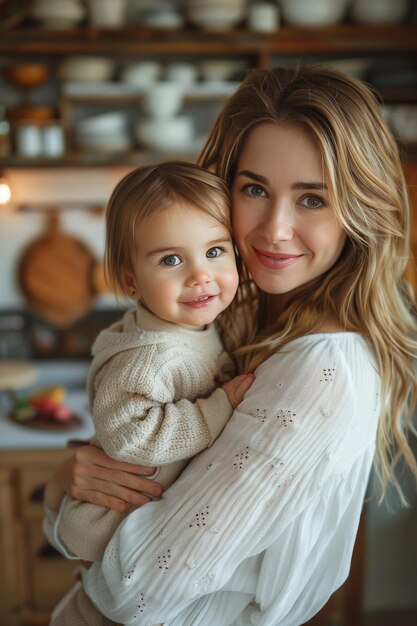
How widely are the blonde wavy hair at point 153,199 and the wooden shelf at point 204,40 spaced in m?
1.77

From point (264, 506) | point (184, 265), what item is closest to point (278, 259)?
point (184, 265)

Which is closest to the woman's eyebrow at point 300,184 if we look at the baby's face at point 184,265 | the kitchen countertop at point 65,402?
the baby's face at point 184,265

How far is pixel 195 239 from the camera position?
104 cm

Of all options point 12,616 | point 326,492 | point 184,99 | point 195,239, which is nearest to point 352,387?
point 326,492

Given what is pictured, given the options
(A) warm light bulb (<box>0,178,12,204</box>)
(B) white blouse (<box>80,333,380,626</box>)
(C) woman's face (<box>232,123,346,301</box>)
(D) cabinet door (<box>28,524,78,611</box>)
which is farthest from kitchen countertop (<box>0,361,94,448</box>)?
(C) woman's face (<box>232,123,346,301</box>)

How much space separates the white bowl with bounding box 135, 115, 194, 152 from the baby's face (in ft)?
5.68

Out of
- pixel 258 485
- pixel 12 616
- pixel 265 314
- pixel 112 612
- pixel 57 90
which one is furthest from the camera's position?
pixel 57 90

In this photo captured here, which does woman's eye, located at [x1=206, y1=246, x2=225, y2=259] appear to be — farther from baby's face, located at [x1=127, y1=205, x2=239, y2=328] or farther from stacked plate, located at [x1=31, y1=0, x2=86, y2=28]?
stacked plate, located at [x1=31, y1=0, x2=86, y2=28]

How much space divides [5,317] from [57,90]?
114 cm

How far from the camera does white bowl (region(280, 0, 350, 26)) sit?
8.50ft

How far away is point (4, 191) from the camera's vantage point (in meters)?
2.96

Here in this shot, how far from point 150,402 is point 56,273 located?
2215 mm

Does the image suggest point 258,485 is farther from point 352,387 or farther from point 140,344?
point 140,344

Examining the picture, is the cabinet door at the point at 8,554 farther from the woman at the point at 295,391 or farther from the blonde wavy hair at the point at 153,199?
the blonde wavy hair at the point at 153,199
